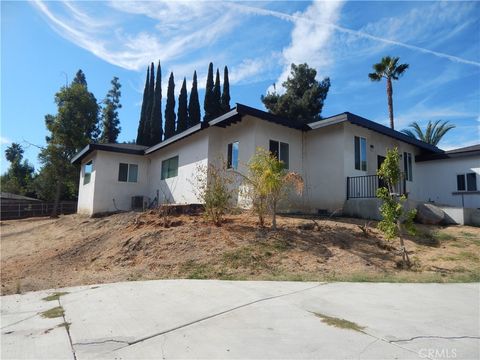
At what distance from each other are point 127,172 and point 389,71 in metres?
20.1

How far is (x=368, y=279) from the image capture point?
22.4 ft

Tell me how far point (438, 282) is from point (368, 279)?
1354mm

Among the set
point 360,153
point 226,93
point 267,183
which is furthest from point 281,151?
point 226,93

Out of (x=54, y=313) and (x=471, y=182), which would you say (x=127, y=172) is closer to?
(x=54, y=313)

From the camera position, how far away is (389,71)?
84.1 ft

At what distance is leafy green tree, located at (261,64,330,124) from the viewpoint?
3030cm

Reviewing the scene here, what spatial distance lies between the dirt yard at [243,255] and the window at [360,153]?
3311mm

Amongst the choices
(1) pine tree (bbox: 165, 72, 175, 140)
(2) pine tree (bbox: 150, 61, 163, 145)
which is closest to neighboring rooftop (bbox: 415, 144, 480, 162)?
(1) pine tree (bbox: 165, 72, 175, 140)

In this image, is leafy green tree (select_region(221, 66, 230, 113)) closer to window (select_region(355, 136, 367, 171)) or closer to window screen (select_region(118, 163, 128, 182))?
window screen (select_region(118, 163, 128, 182))

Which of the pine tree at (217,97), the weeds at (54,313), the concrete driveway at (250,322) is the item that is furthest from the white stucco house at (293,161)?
the pine tree at (217,97)

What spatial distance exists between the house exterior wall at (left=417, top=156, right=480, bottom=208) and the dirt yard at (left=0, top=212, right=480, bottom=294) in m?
5.66

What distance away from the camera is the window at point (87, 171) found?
64.2 feet

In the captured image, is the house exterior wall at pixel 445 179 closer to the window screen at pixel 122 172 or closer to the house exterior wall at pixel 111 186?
the house exterior wall at pixel 111 186

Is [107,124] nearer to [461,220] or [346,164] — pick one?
[346,164]
